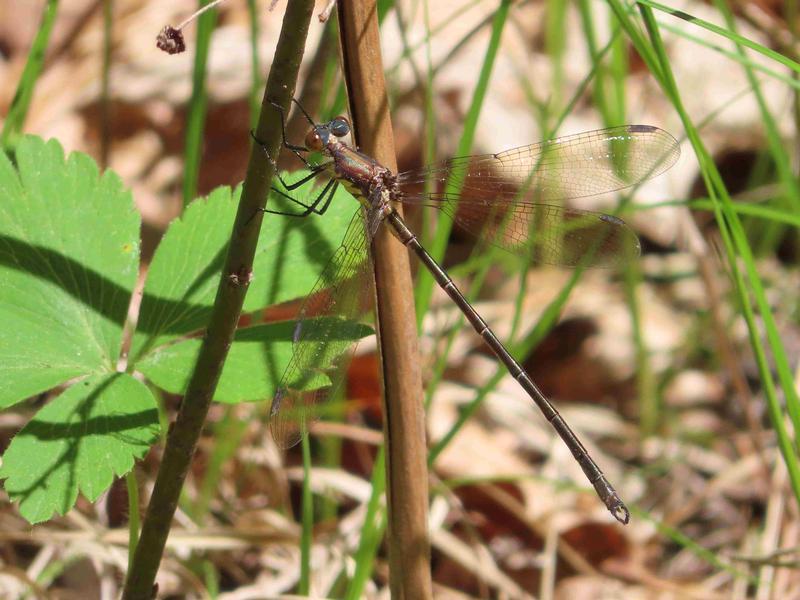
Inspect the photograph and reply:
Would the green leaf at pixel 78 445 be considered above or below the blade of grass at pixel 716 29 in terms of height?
below

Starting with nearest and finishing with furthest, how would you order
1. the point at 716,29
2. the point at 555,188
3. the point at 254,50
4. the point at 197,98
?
the point at 716,29 → the point at 197,98 → the point at 254,50 → the point at 555,188

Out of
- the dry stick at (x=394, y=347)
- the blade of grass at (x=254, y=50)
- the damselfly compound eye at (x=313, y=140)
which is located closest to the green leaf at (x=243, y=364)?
the dry stick at (x=394, y=347)

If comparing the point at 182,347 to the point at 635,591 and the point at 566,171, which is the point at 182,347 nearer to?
the point at 566,171

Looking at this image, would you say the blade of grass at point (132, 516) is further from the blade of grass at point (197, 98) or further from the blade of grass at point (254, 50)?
the blade of grass at point (254, 50)

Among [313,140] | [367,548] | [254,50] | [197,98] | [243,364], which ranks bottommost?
[367,548]

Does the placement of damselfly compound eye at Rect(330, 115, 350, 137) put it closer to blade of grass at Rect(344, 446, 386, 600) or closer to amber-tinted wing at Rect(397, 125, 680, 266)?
amber-tinted wing at Rect(397, 125, 680, 266)

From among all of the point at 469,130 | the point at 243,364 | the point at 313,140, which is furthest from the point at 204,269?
the point at 469,130

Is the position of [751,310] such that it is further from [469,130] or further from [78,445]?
[78,445]

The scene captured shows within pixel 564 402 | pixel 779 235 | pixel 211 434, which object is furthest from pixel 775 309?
pixel 211 434

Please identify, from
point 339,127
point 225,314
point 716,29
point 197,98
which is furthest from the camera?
point 197,98
